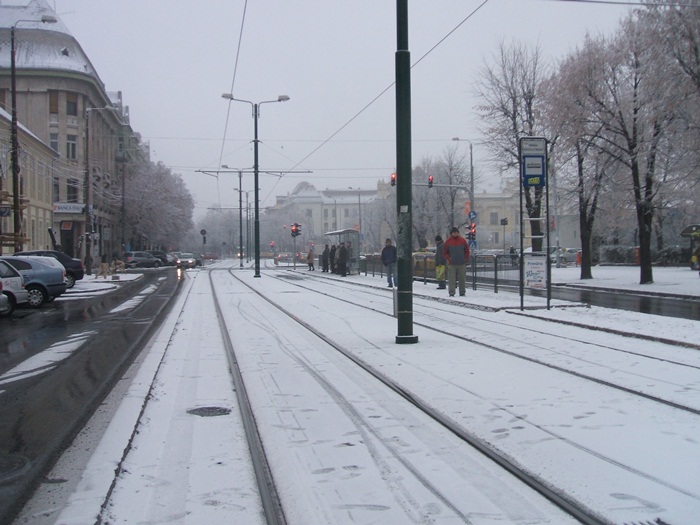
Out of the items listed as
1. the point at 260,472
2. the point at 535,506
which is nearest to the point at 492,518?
the point at 535,506

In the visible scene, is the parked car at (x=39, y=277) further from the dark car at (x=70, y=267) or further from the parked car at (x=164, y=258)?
the parked car at (x=164, y=258)

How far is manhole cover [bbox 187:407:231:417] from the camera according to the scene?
6836mm

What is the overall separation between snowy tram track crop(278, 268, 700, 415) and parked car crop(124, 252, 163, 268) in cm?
5319

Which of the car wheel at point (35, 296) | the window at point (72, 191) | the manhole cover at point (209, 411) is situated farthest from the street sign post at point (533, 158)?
the window at point (72, 191)

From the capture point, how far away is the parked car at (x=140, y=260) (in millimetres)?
64125

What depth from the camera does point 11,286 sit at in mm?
18797

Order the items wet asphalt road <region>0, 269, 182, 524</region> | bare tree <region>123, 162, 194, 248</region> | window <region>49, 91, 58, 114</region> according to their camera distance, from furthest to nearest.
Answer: bare tree <region>123, 162, 194, 248</region>, window <region>49, 91, 58, 114</region>, wet asphalt road <region>0, 269, 182, 524</region>

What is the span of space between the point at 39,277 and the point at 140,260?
1738 inches

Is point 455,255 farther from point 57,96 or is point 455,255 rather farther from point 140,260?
point 57,96

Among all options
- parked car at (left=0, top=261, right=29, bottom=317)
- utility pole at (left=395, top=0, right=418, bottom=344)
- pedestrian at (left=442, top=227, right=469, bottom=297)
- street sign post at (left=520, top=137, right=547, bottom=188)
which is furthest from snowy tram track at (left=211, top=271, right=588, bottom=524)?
parked car at (left=0, top=261, right=29, bottom=317)

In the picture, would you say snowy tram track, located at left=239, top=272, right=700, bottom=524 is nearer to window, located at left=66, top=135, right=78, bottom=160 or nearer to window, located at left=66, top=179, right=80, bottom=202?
window, located at left=66, top=135, right=78, bottom=160

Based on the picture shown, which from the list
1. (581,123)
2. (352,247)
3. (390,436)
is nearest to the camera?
(390,436)

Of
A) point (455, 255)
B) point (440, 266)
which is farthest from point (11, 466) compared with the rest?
point (440, 266)

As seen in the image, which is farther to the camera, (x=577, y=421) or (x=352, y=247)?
(x=352, y=247)
